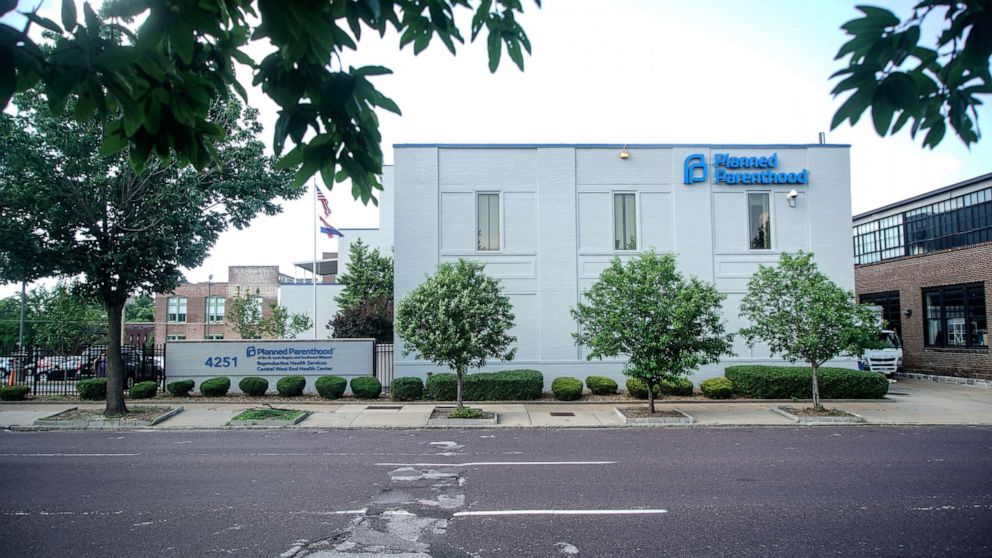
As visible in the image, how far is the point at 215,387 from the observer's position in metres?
20.5

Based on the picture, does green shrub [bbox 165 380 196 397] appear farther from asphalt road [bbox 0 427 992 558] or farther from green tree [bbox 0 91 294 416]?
asphalt road [bbox 0 427 992 558]

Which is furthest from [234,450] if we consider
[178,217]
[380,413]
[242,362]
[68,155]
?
[242,362]

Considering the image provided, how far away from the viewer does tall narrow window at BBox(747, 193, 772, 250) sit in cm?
2309

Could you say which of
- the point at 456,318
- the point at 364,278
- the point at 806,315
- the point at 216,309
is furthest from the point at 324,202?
the point at 216,309

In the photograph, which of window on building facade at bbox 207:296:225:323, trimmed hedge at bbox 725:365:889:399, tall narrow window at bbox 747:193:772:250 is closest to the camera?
trimmed hedge at bbox 725:365:889:399

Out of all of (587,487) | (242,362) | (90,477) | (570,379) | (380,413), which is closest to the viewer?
(587,487)

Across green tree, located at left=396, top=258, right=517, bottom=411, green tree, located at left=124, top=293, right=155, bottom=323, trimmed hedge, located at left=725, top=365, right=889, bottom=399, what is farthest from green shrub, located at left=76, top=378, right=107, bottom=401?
green tree, located at left=124, top=293, right=155, bottom=323

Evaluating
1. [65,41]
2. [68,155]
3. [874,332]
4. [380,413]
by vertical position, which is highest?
[68,155]

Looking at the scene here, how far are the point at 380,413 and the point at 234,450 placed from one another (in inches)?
220

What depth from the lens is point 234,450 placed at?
12.6m

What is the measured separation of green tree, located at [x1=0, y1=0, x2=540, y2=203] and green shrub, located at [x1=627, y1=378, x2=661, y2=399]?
16.6 metres

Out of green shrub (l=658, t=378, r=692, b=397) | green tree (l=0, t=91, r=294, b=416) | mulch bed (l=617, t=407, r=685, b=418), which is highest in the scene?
green tree (l=0, t=91, r=294, b=416)

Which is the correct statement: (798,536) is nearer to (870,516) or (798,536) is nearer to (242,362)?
(870,516)

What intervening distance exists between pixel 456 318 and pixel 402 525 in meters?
10.0
